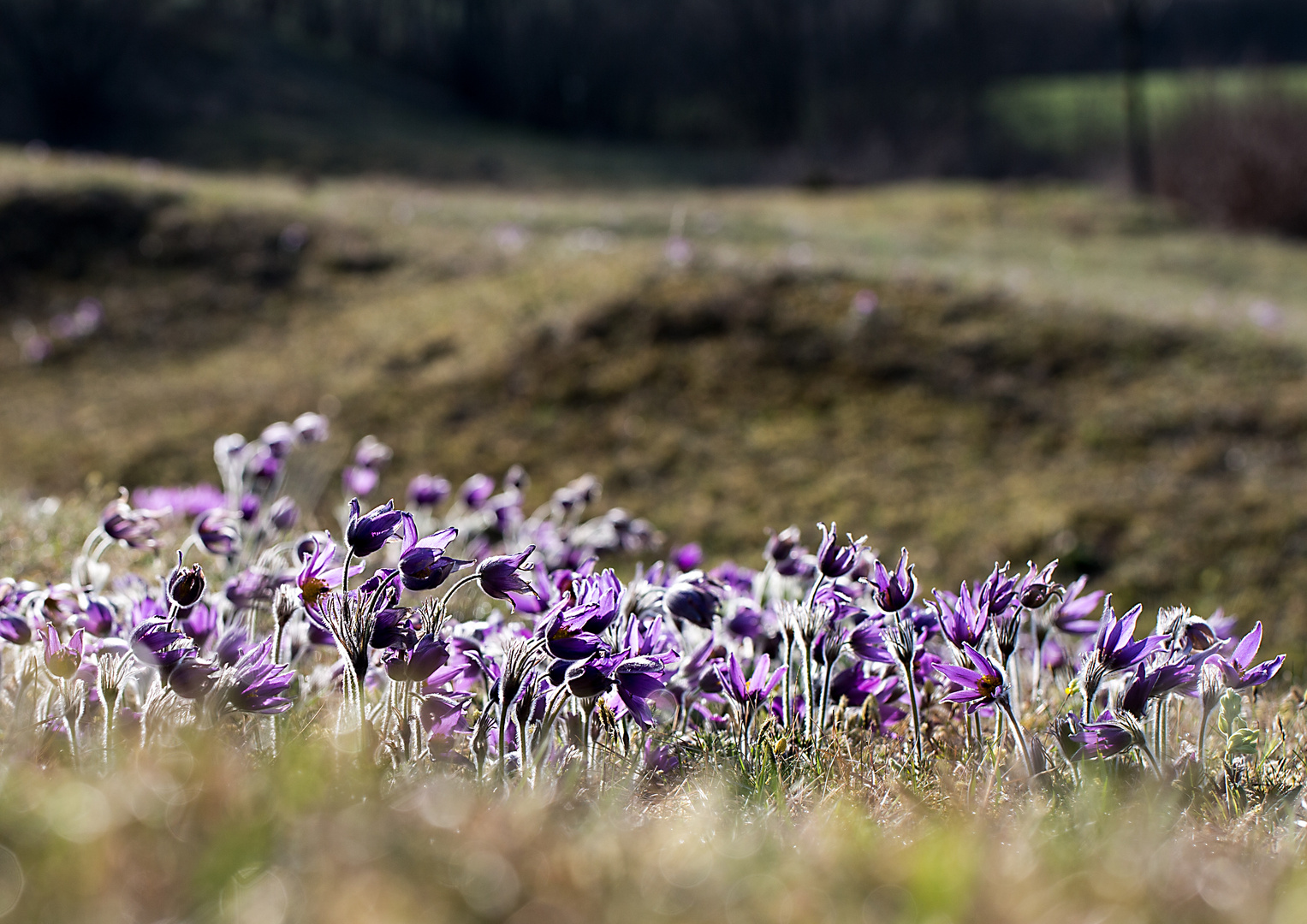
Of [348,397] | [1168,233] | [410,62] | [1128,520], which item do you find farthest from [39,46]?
[1128,520]

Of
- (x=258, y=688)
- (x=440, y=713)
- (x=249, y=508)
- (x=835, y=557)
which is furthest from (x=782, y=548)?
(x=249, y=508)

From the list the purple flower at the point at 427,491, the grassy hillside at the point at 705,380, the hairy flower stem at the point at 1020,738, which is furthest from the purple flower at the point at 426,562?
the grassy hillside at the point at 705,380

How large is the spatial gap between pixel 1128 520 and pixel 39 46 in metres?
29.2

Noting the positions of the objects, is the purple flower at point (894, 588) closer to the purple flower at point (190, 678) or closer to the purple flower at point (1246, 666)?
the purple flower at point (1246, 666)

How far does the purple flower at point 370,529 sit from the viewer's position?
72.6 inches

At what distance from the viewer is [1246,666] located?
2104 millimetres

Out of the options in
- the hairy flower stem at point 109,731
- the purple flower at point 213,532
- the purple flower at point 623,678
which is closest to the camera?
the hairy flower stem at point 109,731

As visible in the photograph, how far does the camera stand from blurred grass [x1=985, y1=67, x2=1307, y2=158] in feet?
81.5

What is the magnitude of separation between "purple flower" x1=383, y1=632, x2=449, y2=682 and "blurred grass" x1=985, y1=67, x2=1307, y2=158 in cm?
2557

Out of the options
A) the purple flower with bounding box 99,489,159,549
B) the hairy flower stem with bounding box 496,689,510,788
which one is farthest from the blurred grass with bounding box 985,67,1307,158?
the hairy flower stem with bounding box 496,689,510,788

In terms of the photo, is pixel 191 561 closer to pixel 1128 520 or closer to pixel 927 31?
pixel 1128 520

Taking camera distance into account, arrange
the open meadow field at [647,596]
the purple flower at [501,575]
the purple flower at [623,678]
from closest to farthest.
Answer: the open meadow field at [647,596]
the purple flower at [623,678]
the purple flower at [501,575]

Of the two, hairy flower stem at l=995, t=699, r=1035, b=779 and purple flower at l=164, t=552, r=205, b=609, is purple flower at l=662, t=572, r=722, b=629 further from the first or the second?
purple flower at l=164, t=552, r=205, b=609

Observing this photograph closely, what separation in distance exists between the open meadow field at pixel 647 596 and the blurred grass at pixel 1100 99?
52.2ft
